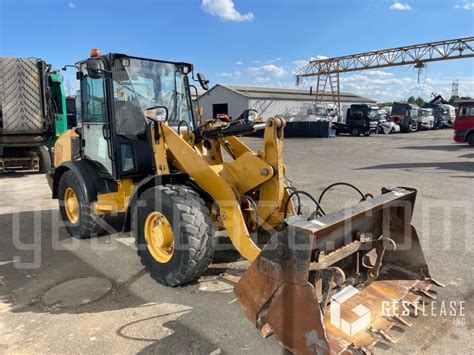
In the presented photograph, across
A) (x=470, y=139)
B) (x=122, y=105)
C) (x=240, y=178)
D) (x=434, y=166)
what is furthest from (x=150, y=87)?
(x=470, y=139)

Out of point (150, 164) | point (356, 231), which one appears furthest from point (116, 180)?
point (356, 231)

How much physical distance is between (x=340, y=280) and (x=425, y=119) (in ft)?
130

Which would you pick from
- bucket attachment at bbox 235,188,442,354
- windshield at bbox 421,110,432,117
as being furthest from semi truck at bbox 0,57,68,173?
windshield at bbox 421,110,432,117

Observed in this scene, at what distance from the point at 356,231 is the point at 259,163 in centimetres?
112

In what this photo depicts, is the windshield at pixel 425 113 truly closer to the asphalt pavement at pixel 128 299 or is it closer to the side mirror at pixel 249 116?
the asphalt pavement at pixel 128 299

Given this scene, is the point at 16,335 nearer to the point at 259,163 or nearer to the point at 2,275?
the point at 2,275

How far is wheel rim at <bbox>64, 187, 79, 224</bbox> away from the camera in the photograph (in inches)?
228

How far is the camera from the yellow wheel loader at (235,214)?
9.32ft

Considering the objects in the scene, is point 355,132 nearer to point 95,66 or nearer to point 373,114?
point 373,114

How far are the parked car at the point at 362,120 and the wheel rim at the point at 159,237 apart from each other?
2973 centimetres

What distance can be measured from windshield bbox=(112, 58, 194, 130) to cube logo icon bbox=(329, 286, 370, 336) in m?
3.26

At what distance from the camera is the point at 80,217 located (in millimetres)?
5445

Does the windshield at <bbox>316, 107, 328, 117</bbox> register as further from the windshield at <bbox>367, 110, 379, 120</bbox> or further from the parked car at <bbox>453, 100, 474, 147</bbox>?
the parked car at <bbox>453, 100, 474, 147</bbox>

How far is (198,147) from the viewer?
502cm
